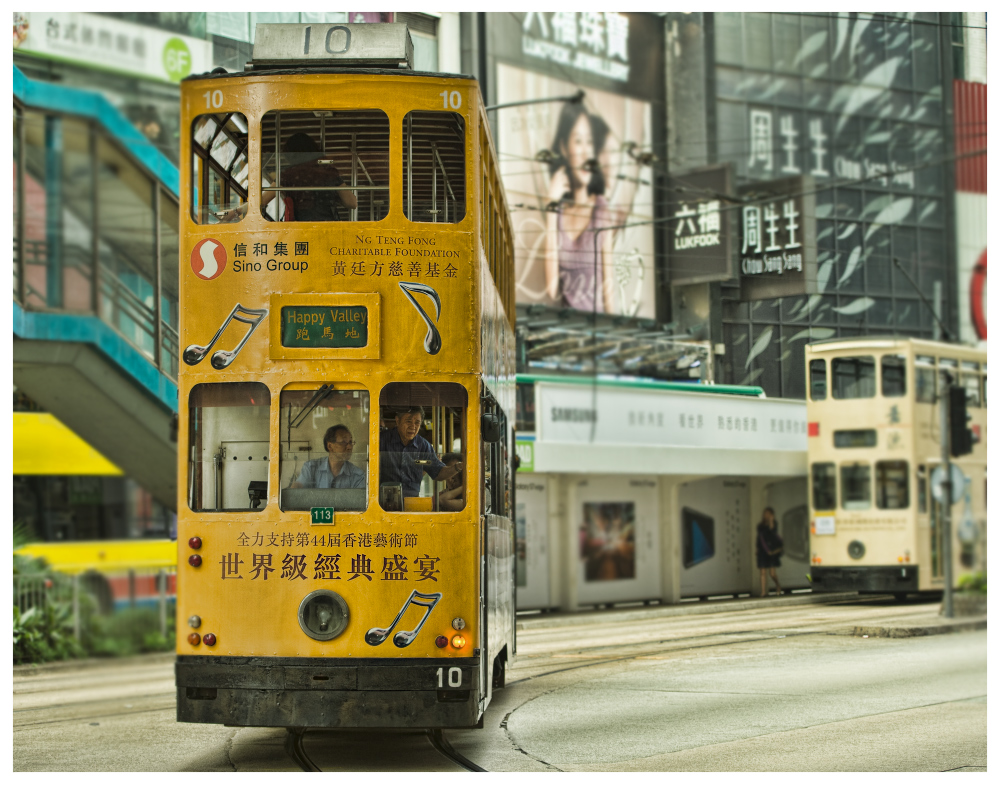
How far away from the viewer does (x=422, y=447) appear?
6750 mm

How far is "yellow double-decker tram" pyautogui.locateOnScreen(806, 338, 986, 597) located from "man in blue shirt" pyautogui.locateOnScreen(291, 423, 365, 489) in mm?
4145

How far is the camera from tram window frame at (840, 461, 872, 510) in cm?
961

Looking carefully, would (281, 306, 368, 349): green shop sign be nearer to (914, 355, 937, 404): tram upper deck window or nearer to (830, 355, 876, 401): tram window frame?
(830, 355, 876, 401): tram window frame

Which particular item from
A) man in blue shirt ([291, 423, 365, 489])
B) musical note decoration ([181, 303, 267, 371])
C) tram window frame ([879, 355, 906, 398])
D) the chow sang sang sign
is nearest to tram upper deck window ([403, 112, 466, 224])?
musical note decoration ([181, 303, 267, 371])

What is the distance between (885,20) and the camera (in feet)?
30.7

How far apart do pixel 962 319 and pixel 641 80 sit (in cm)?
365

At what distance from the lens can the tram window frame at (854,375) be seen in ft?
30.8

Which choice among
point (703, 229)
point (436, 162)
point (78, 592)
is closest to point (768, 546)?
point (703, 229)

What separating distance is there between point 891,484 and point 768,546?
1043 mm

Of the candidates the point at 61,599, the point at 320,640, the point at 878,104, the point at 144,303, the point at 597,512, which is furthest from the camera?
the point at 597,512

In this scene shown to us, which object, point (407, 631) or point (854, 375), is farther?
point (854, 375)

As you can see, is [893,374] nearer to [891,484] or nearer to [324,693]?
[891,484]
